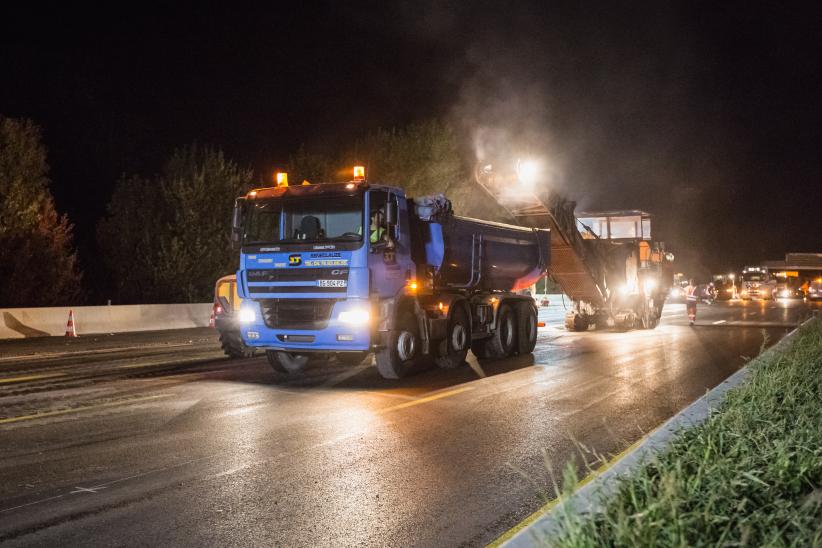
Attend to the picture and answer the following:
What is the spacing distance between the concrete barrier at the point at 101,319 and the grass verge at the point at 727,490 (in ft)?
67.3

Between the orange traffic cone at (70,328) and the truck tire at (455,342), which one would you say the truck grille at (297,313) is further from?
the orange traffic cone at (70,328)

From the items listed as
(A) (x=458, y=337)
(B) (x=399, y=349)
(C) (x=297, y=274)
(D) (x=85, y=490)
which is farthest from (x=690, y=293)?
(D) (x=85, y=490)

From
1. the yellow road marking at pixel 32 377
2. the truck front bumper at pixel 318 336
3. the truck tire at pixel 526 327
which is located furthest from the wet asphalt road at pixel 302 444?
the truck tire at pixel 526 327

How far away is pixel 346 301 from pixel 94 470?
17.5 feet

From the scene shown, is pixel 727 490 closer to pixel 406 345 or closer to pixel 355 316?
pixel 355 316

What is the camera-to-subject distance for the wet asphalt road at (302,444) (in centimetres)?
523

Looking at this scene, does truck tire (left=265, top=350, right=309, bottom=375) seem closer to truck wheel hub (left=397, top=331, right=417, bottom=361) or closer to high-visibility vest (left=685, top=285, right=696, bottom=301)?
truck wheel hub (left=397, top=331, right=417, bottom=361)

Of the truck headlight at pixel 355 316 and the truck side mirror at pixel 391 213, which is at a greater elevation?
the truck side mirror at pixel 391 213

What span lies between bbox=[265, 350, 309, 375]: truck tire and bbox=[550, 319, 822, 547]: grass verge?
318 inches

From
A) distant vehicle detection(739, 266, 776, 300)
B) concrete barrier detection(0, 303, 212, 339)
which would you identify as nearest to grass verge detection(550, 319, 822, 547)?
concrete barrier detection(0, 303, 212, 339)

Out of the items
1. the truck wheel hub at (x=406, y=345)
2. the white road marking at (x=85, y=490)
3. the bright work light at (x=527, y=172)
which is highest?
the bright work light at (x=527, y=172)

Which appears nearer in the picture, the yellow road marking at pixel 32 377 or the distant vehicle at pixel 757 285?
the yellow road marking at pixel 32 377

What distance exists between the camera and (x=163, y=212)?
33.7 m

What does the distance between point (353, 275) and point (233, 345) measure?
544cm
